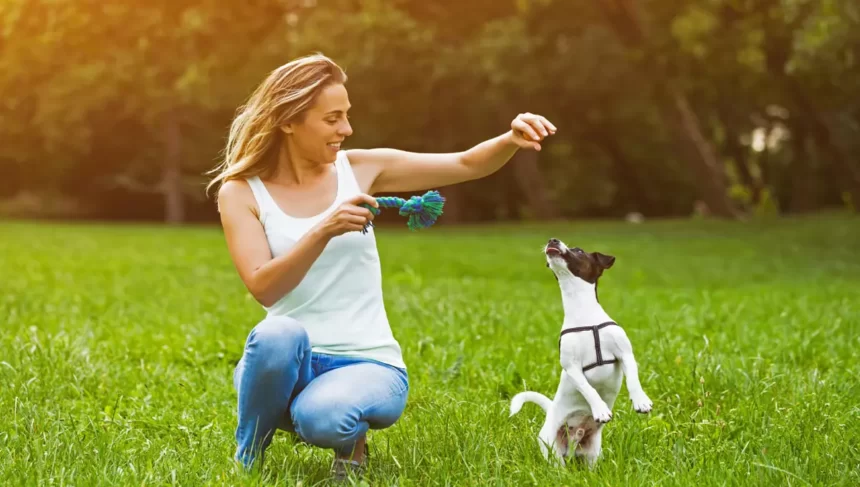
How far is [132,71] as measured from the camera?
29078 mm

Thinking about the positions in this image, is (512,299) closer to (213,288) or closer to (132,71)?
(213,288)

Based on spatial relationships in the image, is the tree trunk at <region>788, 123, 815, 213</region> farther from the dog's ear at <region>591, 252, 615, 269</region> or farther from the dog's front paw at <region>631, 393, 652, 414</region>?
the dog's front paw at <region>631, 393, 652, 414</region>

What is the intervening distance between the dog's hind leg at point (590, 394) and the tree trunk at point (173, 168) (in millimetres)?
31425

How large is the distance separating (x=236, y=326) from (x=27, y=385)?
88.6 inches

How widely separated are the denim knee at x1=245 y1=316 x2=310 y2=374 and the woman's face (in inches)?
27.0

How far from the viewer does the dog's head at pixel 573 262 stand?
3158 mm

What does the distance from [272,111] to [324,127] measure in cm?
20

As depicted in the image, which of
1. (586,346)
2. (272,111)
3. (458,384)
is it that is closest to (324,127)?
(272,111)

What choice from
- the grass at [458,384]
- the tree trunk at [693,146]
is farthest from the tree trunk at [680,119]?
the grass at [458,384]

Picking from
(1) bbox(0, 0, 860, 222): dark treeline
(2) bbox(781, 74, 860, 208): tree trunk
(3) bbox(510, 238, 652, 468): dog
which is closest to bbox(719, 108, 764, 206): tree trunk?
(1) bbox(0, 0, 860, 222): dark treeline

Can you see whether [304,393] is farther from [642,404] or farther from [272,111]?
[642,404]

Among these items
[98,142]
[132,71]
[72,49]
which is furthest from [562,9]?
[98,142]

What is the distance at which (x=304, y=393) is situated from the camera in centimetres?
344

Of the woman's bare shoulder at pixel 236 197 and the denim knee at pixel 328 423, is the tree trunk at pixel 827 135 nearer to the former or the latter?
the woman's bare shoulder at pixel 236 197
